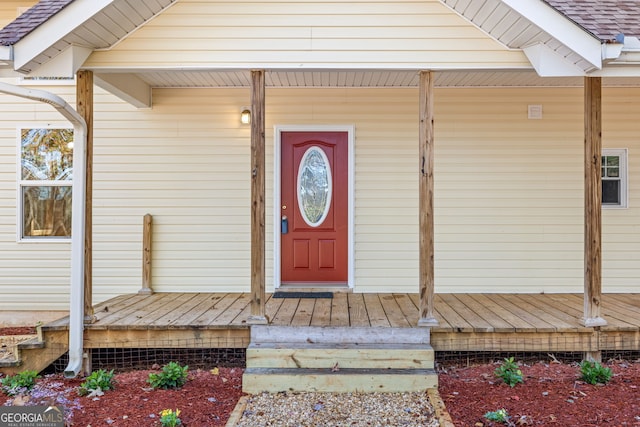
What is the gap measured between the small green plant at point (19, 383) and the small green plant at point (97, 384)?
1.38 feet

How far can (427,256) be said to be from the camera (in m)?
4.04

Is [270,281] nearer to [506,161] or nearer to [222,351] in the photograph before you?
[222,351]

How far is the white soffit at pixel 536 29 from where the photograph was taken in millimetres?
3676

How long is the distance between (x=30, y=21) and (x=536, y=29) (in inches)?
162

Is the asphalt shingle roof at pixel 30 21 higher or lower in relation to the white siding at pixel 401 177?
higher

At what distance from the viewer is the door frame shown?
5.61 metres

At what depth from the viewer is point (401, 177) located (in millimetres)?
5617

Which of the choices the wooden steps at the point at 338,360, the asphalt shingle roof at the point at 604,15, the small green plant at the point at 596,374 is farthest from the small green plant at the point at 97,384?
the asphalt shingle roof at the point at 604,15

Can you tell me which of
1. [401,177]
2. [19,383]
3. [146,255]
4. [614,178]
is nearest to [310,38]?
[401,177]

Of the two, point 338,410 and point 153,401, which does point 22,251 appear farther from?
point 338,410

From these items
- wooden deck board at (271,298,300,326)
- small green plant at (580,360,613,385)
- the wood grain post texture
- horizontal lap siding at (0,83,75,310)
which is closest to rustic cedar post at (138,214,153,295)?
horizontal lap siding at (0,83,75,310)

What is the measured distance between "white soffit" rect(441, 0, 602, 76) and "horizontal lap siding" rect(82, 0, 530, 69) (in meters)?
0.11

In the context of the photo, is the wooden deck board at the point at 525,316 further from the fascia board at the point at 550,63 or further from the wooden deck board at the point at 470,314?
the fascia board at the point at 550,63

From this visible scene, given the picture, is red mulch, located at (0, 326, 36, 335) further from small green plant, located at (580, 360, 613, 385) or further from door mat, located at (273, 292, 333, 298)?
small green plant, located at (580, 360, 613, 385)
